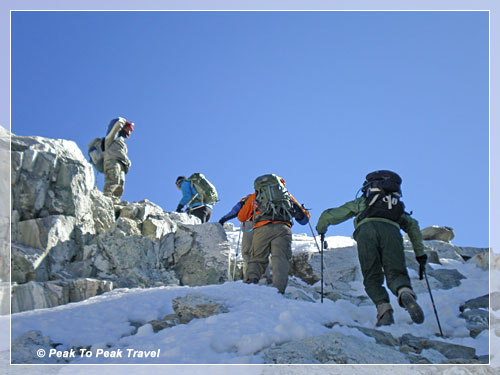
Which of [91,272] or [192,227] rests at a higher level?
[192,227]

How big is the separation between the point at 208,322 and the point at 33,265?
6.45 meters

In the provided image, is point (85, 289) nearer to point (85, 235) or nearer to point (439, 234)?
point (85, 235)

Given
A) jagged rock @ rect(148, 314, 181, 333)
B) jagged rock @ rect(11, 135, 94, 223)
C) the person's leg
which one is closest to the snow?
jagged rock @ rect(148, 314, 181, 333)

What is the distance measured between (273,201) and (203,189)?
336 inches

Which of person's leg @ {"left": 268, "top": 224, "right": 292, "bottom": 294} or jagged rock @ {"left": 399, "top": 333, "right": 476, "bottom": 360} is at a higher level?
person's leg @ {"left": 268, "top": 224, "right": 292, "bottom": 294}

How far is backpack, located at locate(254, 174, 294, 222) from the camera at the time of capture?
1018cm

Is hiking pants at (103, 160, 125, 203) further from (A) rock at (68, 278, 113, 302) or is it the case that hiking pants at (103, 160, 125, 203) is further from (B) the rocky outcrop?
(A) rock at (68, 278, 113, 302)

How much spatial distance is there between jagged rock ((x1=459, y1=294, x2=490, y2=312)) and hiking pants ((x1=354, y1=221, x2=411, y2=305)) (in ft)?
6.87

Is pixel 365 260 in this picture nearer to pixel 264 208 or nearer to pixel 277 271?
pixel 277 271

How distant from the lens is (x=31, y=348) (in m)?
6.75

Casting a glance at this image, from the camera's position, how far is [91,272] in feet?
44.1

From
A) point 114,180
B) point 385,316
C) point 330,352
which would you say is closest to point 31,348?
point 330,352

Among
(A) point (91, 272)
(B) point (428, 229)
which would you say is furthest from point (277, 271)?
(B) point (428, 229)

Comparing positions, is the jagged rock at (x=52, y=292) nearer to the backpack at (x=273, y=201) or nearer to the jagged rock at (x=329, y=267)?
the backpack at (x=273, y=201)
